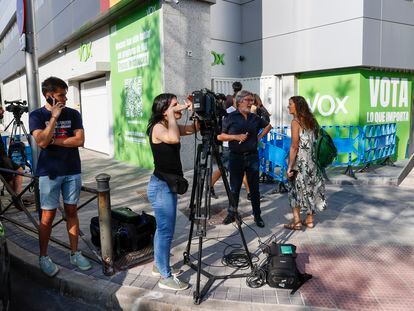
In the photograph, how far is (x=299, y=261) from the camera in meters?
4.11

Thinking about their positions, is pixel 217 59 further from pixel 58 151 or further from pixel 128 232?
pixel 58 151

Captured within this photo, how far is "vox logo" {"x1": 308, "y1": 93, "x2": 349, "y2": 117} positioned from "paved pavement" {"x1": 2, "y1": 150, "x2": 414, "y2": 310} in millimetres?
3757

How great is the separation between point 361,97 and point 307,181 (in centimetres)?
566

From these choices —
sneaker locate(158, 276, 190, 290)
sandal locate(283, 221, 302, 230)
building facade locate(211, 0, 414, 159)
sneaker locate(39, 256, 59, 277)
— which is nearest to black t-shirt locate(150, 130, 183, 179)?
sneaker locate(158, 276, 190, 290)

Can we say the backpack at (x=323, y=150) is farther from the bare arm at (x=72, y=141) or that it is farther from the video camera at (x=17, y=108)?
the video camera at (x=17, y=108)

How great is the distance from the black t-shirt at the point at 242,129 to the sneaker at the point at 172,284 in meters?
2.11

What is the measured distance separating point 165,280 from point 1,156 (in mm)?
3876

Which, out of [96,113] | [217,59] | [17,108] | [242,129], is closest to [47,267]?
[242,129]

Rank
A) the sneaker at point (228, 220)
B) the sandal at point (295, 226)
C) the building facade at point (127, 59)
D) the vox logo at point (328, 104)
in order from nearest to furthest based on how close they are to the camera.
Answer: the sandal at point (295, 226) < the sneaker at point (228, 220) < the building facade at point (127, 59) < the vox logo at point (328, 104)

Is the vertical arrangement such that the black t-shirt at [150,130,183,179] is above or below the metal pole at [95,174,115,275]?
above

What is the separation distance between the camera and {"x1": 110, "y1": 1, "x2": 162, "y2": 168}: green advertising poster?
892cm

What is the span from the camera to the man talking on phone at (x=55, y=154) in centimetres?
359

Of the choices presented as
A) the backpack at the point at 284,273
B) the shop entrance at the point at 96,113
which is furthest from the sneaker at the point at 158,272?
the shop entrance at the point at 96,113

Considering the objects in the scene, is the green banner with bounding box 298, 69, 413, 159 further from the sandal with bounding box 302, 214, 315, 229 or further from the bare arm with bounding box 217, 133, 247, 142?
the bare arm with bounding box 217, 133, 247, 142
